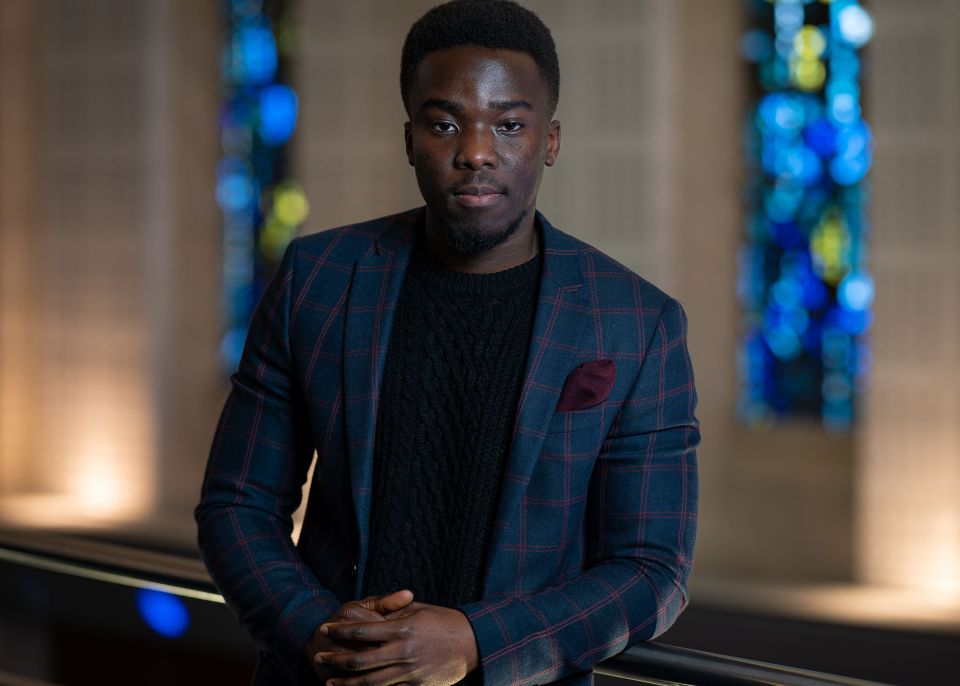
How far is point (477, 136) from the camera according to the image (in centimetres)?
134

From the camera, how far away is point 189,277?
7.79 m

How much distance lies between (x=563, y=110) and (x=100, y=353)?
354 centimetres

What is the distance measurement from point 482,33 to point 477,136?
0.12 metres

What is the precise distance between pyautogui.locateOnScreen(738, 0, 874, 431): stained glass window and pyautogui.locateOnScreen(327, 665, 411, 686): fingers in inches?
224

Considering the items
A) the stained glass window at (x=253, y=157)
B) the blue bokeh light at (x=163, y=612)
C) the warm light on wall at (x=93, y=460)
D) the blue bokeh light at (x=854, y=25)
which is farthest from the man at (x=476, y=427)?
the stained glass window at (x=253, y=157)

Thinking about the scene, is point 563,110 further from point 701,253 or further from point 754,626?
point 754,626

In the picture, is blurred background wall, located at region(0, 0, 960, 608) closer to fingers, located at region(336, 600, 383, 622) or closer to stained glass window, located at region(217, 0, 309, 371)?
stained glass window, located at region(217, 0, 309, 371)

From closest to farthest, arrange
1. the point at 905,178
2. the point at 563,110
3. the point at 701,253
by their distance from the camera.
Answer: the point at 905,178 → the point at 563,110 → the point at 701,253

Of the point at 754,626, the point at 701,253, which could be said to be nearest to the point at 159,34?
the point at 701,253

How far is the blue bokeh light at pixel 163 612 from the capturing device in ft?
5.41

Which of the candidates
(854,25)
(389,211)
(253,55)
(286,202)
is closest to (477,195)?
(854,25)

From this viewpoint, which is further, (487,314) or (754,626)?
(754,626)

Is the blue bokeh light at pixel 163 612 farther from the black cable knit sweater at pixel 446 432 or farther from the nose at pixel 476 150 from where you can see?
the nose at pixel 476 150

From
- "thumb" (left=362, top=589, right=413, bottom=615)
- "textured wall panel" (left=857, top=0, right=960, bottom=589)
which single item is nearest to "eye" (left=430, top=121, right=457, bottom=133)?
"thumb" (left=362, top=589, right=413, bottom=615)
